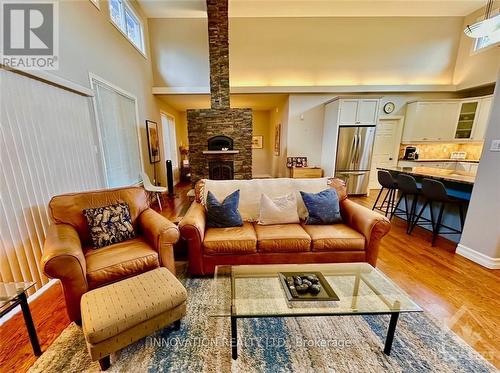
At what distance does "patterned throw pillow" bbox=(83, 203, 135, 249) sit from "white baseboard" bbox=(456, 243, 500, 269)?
359 centimetres

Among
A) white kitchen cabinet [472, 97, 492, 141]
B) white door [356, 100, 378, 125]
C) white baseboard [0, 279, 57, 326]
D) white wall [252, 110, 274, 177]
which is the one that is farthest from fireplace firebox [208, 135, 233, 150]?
white kitchen cabinet [472, 97, 492, 141]

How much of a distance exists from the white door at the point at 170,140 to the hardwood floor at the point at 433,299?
4921mm

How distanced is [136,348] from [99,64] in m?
3.46

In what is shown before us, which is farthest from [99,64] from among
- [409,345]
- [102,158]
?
[409,345]

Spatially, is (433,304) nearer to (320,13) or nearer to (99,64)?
(99,64)

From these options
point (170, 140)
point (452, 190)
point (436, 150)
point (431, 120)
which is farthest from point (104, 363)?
point (436, 150)

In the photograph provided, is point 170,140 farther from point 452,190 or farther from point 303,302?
point 452,190

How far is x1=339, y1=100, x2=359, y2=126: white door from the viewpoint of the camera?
15.7 feet

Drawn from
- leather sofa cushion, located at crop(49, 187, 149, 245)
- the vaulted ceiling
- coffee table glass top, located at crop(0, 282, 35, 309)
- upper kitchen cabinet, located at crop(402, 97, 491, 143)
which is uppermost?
the vaulted ceiling

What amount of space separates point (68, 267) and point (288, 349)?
149 centimetres

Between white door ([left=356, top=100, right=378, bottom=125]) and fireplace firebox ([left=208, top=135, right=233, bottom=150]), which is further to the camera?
fireplace firebox ([left=208, top=135, right=233, bottom=150])

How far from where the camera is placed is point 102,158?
115 inches

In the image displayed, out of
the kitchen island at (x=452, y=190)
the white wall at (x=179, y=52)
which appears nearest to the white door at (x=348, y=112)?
the kitchen island at (x=452, y=190)

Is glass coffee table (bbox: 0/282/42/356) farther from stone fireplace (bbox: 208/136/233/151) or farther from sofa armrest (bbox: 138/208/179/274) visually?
stone fireplace (bbox: 208/136/233/151)
